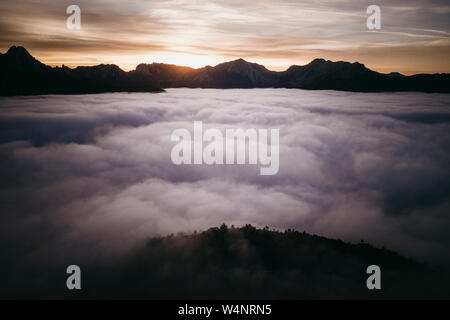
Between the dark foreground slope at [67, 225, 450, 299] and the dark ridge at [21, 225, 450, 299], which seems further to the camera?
the dark foreground slope at [67, 225, 450, 299]

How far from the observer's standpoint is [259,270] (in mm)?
78938

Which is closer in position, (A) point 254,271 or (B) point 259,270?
(A) point 254,271

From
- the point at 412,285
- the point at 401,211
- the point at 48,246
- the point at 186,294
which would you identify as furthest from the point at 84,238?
the point at 401,211

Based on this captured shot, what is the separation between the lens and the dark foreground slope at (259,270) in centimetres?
7006

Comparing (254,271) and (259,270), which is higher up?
(259,270)

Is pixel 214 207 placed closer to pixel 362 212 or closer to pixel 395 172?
pixel 362 212

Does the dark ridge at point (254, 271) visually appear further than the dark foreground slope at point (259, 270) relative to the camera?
No

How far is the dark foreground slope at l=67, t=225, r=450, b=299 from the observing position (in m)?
70.1

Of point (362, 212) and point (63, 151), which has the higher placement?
point (63, 151)
